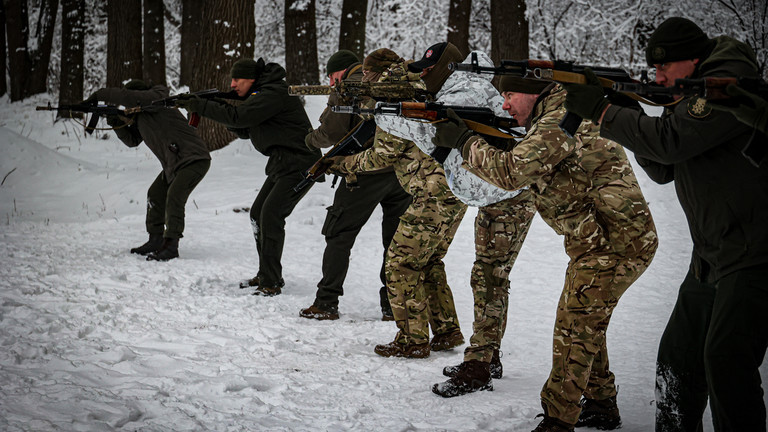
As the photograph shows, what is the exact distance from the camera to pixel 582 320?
10.9 ft

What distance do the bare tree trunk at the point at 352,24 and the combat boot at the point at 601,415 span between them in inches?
433

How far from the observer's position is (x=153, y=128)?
26.0 ft

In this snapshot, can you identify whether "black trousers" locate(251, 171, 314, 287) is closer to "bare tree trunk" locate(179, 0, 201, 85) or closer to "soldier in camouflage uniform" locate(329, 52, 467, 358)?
"soldier in camouflage uniform" locate(329, 52, 467, 358)

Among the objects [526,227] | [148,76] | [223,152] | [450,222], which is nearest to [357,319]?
[450,222]

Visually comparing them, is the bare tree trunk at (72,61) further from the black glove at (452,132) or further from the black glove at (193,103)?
the black glove at (452,132)

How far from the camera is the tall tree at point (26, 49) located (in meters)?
20.1

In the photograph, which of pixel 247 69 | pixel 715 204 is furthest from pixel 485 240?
pixel 247 69

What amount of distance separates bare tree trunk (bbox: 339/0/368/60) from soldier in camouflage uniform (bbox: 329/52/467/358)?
9038mm

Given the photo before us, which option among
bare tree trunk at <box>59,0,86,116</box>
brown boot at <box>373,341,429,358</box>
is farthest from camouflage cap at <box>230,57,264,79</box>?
bare tree trunk at <box>59,0,86,116</box>

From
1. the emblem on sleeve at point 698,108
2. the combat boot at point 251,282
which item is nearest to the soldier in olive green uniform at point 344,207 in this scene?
the combat boot at point 251,282

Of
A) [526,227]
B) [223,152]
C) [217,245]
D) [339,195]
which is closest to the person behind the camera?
[526,227]

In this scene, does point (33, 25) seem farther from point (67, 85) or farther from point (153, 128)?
point (153, 128)

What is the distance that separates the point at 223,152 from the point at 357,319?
7.50 metres

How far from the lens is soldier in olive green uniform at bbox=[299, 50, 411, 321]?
18.8ft
